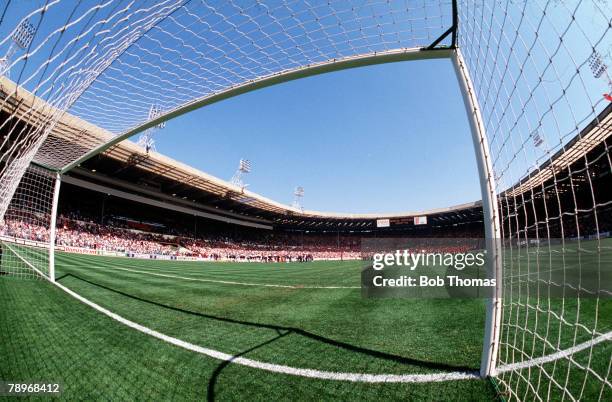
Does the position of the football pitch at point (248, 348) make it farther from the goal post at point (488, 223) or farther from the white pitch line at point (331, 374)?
the goal post at point (488, 223)

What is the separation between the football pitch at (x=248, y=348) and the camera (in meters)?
2.14

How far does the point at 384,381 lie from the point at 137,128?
530cm

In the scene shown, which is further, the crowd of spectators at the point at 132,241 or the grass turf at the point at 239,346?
the crowd of spectators at the point at 132,241

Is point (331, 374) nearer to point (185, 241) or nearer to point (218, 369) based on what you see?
Result: point (218, 369)

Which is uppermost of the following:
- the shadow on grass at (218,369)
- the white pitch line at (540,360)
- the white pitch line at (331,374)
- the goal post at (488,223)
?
the goal post at (488,223)

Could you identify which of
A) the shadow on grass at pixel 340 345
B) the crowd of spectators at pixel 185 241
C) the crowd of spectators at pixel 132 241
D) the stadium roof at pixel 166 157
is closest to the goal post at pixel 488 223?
the shadow on grass at pixel 340 345

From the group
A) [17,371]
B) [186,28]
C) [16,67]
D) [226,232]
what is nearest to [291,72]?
[186,28]

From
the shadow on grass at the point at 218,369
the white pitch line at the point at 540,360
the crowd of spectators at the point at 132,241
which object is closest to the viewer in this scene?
the shadow on grass at the point at 218,369

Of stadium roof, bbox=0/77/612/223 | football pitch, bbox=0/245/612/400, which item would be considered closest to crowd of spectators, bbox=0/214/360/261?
stadium roof, bbox=0/77/612/223

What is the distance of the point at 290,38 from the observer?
4.05 metres

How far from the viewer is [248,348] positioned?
9.84ft

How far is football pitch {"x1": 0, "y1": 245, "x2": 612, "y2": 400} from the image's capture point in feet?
7.02

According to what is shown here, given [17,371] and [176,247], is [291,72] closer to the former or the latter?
[17,371]

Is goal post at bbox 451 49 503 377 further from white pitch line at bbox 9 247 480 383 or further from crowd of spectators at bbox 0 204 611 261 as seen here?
crowd of spectators at bbox 0 204 611 261
